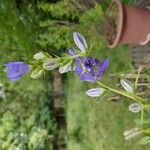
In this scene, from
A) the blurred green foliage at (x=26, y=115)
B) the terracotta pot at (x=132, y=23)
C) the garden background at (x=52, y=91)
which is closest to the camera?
the terracotta pot at (x=132, y=23)

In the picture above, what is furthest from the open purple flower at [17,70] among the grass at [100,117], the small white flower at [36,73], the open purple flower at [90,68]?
the grass at [100,117]

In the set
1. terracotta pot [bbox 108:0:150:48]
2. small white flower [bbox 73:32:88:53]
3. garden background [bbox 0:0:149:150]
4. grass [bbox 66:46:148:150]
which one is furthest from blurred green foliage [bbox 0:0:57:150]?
small white flower [bbox 73:32:88:53]

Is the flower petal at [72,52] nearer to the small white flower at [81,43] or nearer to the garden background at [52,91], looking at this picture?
the small white flower at [81,43]

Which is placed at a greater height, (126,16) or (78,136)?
(126,16)

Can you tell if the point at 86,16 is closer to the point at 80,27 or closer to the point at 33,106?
the point at 80,27

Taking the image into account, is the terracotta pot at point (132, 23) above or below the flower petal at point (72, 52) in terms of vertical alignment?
above

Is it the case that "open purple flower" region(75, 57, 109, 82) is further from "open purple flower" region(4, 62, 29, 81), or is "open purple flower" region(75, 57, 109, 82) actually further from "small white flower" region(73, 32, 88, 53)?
"open purple flower" region(4, 62, 29, 81)

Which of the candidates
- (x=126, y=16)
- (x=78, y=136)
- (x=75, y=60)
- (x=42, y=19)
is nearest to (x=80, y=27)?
(x=42, y=19)
